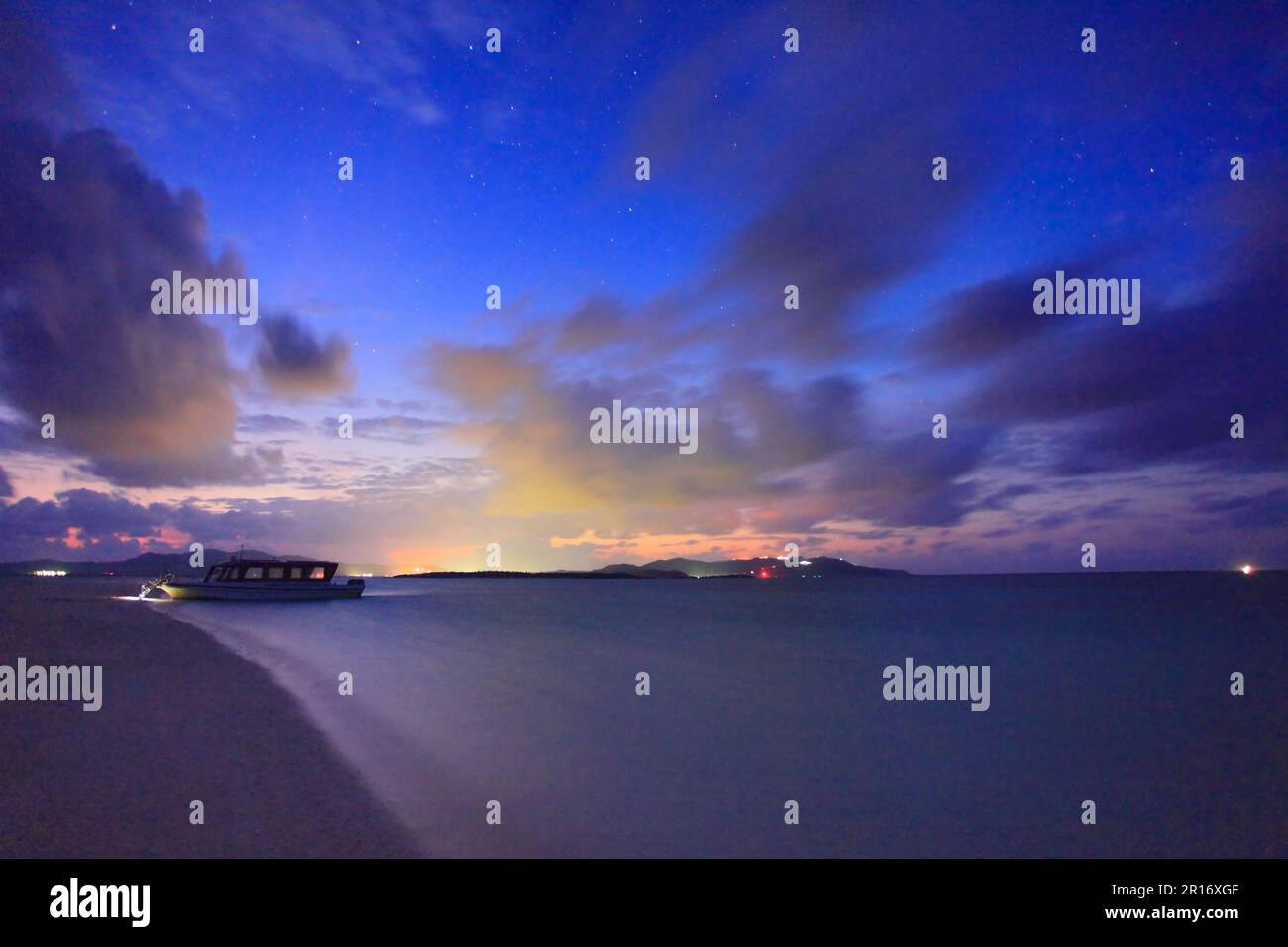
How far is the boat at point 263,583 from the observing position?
6594 centimetres

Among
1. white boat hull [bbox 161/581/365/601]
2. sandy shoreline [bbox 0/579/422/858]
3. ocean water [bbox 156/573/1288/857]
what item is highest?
white boat hull [bbox 161/581/365/601]

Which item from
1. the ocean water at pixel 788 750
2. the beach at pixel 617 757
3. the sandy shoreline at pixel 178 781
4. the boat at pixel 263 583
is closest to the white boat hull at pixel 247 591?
the boat at pixel 263 583

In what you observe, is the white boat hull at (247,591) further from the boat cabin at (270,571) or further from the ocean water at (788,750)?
the ocean water at (788,750)

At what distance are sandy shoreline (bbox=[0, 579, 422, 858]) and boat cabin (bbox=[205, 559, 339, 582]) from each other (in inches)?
2325

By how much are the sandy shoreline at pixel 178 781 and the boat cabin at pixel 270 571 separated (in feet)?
194

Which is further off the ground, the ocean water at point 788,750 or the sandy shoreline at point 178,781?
the sandy shoreline at point 178,781

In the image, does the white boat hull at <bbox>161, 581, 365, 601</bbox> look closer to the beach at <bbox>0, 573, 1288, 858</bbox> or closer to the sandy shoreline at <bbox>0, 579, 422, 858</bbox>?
the beach at <bbox>0, 573, 1288, 858</bbox>

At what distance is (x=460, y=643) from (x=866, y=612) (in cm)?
5521

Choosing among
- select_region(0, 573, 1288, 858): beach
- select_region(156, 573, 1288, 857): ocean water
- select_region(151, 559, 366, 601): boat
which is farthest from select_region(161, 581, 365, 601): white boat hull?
select_region(0, 573, 1288, 858): beach

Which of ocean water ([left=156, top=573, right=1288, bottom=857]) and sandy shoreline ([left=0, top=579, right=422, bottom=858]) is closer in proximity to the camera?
sandy shoreline ([left=0, top=579, right=422, bottom=858])

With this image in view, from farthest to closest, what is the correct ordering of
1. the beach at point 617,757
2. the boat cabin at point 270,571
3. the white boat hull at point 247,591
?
the boat cabin at point 270,571 → the white boat hull at point 247,591 → the beach at point 617,757

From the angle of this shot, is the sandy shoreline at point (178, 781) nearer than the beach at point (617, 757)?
Yes

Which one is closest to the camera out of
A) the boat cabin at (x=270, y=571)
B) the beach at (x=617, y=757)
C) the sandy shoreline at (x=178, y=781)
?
the sandy shoreline at (x=178, y=781)

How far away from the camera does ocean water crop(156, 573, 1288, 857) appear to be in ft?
36.4
